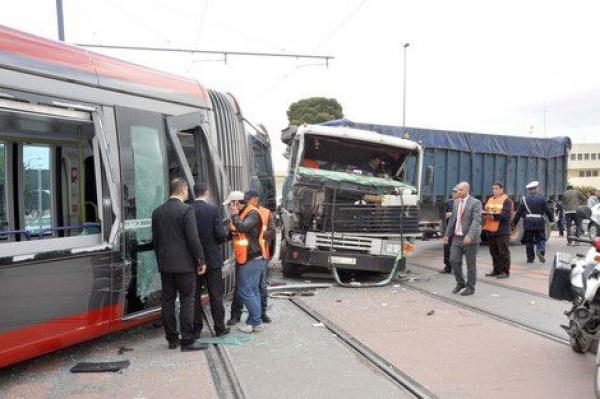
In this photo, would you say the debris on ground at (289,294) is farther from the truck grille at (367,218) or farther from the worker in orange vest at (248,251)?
the worker in orange vest at (248,251)

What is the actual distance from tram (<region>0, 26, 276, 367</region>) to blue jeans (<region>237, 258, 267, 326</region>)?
0.86 m

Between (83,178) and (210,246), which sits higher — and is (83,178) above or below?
above

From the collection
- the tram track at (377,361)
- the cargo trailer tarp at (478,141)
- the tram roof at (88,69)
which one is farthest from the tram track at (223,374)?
the cargo trailer tarp at (478,141)

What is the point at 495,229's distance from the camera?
33.3 feet

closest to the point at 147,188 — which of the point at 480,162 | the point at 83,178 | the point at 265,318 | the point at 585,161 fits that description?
the point at 83,178

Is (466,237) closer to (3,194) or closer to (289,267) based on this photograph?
(289,267)

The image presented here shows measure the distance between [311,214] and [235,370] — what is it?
4.91 meters

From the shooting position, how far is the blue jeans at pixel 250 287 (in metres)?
6.44

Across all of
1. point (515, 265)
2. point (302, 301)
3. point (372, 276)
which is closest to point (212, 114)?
point (302, 301)

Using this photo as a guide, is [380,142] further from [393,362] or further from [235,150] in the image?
[393,362]

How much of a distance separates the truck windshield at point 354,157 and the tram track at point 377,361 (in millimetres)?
3967

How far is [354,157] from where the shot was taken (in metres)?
11.0

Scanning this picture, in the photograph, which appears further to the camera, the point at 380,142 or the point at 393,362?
the point at 380,142

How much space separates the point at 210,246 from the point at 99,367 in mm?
1581
